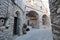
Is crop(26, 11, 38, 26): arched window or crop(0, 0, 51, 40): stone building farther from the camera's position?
crop(26, 11, 38, 26): arched window

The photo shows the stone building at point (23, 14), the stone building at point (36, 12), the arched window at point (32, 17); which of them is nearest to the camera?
the stone building at point (23, 14)

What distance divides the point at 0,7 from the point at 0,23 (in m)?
0.64

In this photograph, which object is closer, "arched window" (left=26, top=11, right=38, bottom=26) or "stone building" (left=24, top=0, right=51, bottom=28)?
"stone building" (left=24, top=0, right=51, bottom=28)

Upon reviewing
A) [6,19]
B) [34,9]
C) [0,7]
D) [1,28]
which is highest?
[34,9]

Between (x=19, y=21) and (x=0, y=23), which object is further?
(x=19, y=21)

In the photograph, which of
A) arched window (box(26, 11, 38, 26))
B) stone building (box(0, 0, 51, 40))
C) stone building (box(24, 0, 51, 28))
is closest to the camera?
stone building (box(0, 0, 51, 40))

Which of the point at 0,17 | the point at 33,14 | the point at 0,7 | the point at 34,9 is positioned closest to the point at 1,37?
the point at 0,17

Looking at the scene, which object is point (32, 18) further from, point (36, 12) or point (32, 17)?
point (36, 12)

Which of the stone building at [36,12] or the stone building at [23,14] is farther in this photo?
the stone building at [36,12]

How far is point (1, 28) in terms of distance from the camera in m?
4.04

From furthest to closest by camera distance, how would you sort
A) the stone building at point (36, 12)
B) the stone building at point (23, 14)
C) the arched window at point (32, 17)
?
the arched window at point (32, 17)
the stone building at point (36, 12)
the stone building at point (23, 14)

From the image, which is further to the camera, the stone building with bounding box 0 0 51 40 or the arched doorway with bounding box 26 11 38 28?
the arched doorway with bounding box 26 11 38 28

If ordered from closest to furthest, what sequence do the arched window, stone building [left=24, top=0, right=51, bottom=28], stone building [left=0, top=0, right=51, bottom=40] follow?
stone building [left=0, top=0, right=51, bottom=40]
stone building [left=24, top=0, right=51, bottom=28]
the arched window

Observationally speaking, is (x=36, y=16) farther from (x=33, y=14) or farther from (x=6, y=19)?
(x=6, y=19)
